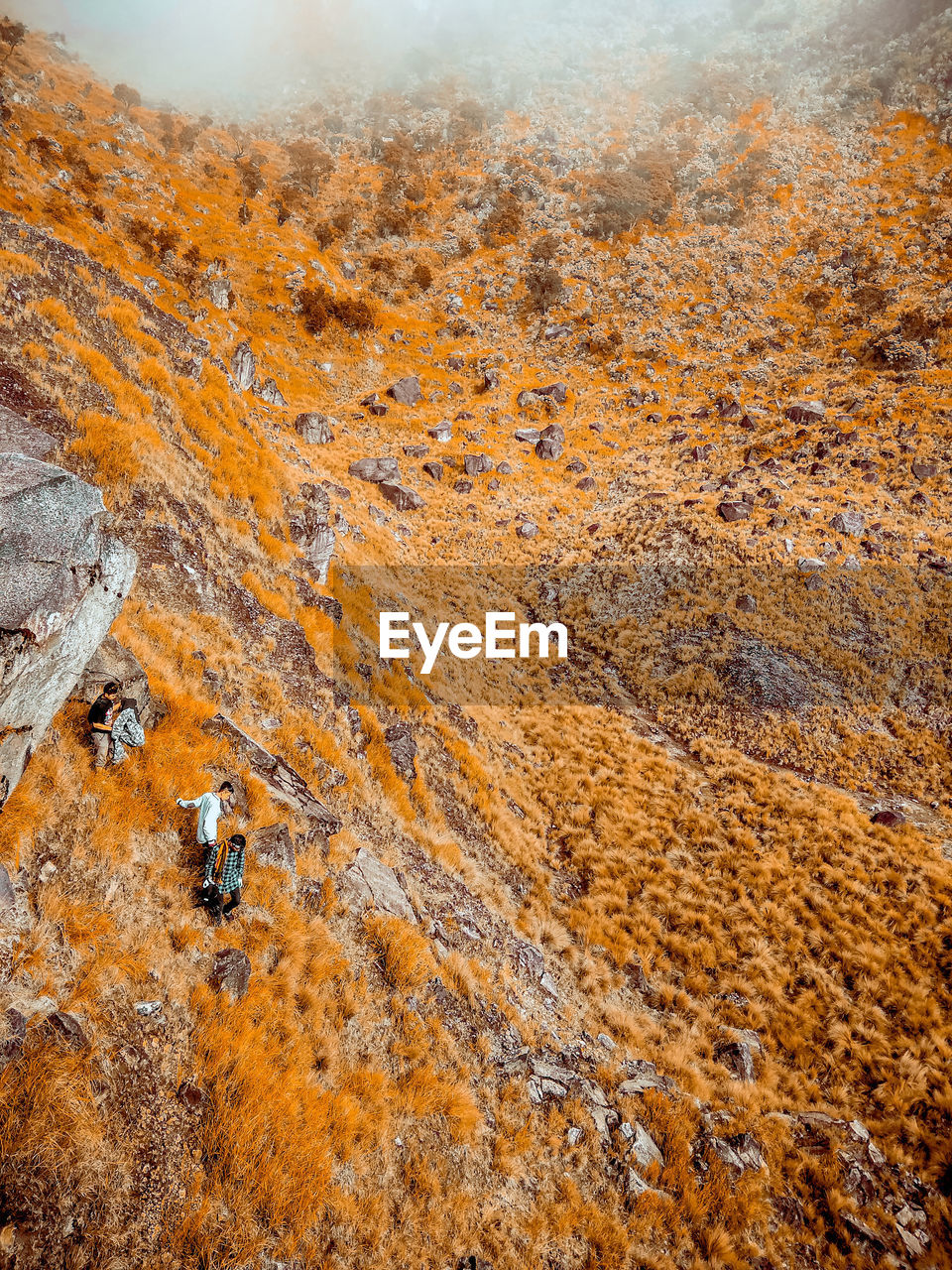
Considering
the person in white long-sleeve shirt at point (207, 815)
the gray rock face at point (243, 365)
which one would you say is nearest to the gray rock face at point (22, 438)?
the person in white long-sleeve shirt at point (207, 815)

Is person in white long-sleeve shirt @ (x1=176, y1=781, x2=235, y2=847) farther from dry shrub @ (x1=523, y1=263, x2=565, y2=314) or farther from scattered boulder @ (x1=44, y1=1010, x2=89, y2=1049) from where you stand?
dry shrub @ (x1=523, y1=263, x2=565, y2=314)

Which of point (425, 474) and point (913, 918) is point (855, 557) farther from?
point (425, 474)

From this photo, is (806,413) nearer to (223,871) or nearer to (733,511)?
(733,511)

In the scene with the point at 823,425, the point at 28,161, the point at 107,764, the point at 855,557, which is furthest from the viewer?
the point at 28,161

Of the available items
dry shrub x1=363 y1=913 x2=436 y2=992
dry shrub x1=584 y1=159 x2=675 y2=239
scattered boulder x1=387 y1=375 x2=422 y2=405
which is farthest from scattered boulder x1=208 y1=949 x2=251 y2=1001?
dry shrub x1=584 y1=159 x2=675 y2=239

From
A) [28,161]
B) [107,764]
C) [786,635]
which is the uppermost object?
[28,161]

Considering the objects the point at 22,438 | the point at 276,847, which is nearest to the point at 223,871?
the point at 276,847

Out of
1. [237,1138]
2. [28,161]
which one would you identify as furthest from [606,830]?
[28,161]
